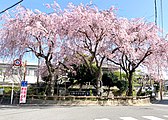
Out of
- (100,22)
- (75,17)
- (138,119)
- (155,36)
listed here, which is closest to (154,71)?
(155,36)

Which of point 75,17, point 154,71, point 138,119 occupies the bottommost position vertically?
point 138,119

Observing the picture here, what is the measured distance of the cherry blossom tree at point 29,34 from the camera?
61.5 feet

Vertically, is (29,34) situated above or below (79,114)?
above

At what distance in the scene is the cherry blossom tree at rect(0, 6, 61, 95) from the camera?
18.7 metres

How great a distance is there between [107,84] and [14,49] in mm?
13968

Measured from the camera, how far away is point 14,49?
19.9 m

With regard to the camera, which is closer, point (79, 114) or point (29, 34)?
point (79, 114)

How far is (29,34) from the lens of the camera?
18844mm

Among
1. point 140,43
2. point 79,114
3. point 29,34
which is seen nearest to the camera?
point 79,114

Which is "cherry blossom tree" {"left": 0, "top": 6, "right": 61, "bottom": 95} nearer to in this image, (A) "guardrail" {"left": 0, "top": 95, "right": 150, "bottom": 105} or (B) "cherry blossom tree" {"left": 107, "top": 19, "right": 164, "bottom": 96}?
(A) "guardrail" {"left": 0, "top": 95, "right": 150, "bottom": 105}

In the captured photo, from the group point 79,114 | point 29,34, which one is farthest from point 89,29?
point 79,114

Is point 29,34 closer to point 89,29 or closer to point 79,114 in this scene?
point 89,29

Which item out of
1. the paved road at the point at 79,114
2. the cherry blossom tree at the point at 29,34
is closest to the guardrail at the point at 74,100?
the cherry blossom tree at the point at 29,34

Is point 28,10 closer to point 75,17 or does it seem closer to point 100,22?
point 75,17
